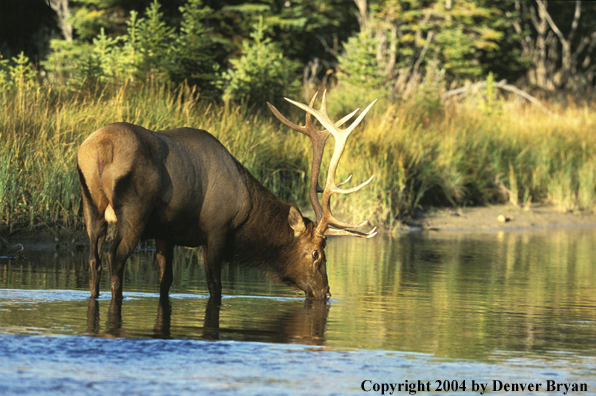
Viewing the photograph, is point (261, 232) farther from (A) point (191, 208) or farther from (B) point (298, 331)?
(B) point (298, 331)

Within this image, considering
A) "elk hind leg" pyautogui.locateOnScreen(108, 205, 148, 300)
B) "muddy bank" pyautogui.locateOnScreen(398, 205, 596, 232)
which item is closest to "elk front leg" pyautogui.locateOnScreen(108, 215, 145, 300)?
"elk hind leg" pyautogui.locateOnScreen(108, 205, 148, 300)

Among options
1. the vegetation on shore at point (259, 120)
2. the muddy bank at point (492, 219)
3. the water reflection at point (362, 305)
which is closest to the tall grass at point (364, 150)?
the vegetation on shore at point (259, 120)

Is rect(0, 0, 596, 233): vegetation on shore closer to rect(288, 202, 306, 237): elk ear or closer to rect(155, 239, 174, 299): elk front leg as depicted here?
rect(155, 239, 174, 299): elk front leg

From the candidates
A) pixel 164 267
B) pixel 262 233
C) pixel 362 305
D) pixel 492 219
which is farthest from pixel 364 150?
pixel 164 267

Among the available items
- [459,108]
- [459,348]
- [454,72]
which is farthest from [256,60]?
[454,72]

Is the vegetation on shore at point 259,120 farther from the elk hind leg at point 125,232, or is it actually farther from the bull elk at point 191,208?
the elk hind leg at point 125,232

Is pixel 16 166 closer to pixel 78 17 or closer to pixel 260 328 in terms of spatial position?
pixel 260 328

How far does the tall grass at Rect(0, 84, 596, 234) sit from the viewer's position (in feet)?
38.2

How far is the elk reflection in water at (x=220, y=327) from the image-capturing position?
6289mm

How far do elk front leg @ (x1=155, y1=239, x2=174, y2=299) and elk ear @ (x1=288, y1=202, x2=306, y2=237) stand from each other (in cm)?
110

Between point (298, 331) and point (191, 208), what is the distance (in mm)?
1707

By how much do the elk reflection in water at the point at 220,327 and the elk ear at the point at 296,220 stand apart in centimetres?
105

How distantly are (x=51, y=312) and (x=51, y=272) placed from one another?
244 centimetres

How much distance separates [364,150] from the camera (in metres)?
15.7
